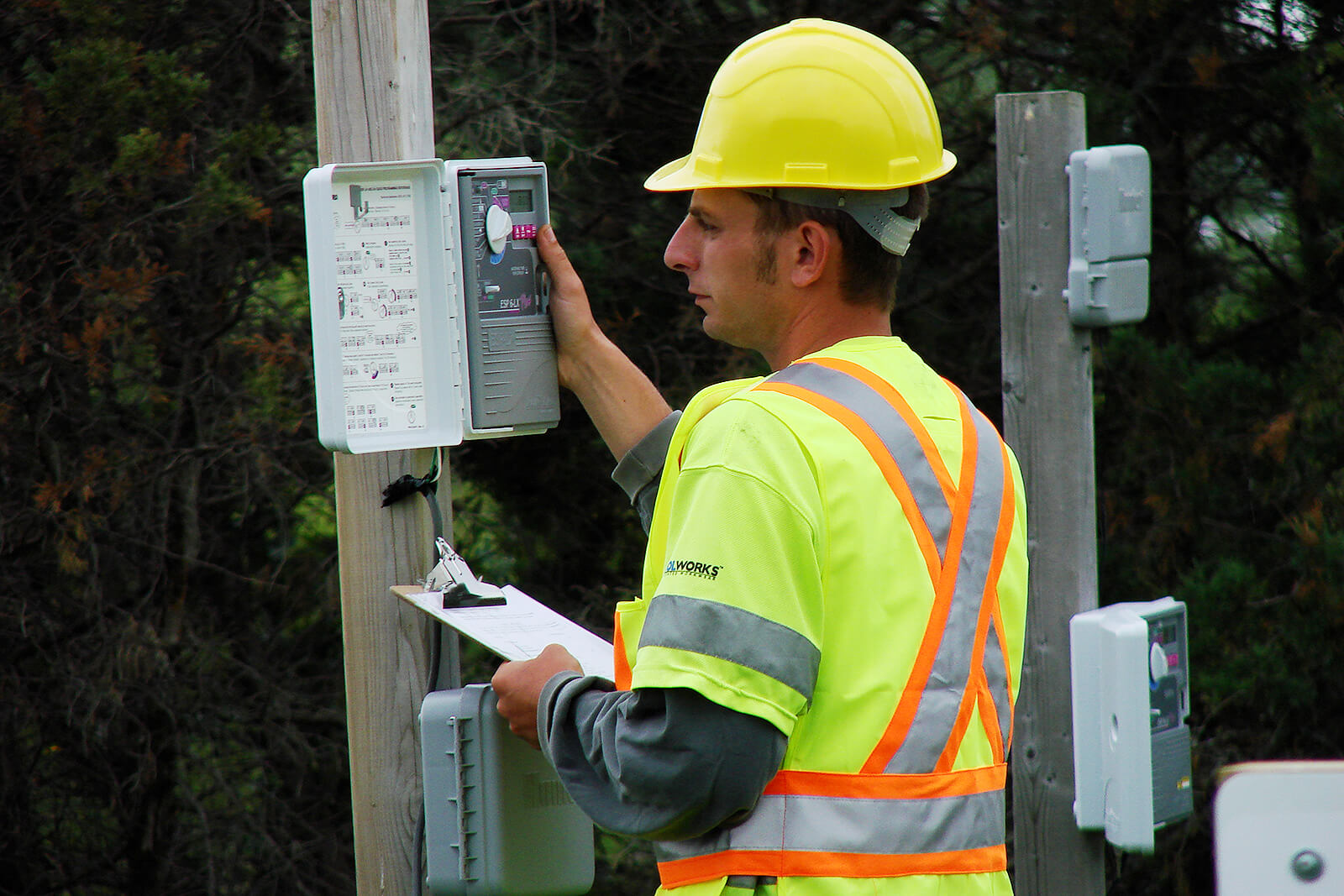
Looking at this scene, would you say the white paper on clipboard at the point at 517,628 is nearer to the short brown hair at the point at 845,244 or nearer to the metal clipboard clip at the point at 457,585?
the metal clipboard clip at the point at 457,585

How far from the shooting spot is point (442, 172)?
2387 millimetres

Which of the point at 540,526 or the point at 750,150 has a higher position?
the point at 750,150

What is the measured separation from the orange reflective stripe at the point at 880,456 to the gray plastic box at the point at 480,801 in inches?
31.1

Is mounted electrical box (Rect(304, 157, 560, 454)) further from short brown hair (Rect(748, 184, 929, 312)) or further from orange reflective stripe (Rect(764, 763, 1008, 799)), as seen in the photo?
orange reflective stripe (Rect(764, 763, 1008, 799))

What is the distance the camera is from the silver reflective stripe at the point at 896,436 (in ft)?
5.58

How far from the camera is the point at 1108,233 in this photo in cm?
322

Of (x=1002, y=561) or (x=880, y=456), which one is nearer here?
(x=880, y=456)

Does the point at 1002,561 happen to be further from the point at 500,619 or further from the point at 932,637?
the point at 500,619

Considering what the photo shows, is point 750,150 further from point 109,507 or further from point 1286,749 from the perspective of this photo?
point 1286,749

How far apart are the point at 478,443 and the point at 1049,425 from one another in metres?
2.65

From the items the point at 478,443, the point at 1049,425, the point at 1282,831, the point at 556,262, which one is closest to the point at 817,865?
the point at 1282,831

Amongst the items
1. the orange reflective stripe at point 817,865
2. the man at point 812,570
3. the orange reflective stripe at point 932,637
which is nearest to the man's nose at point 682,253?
the man at point 812,570

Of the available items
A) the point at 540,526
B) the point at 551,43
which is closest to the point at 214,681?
the point at 540,526

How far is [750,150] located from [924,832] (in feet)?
2.87
